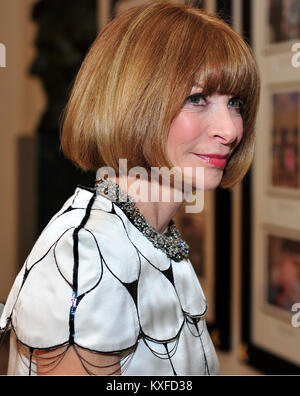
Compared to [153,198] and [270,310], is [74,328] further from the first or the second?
[270,310]

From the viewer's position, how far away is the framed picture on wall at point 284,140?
163cm

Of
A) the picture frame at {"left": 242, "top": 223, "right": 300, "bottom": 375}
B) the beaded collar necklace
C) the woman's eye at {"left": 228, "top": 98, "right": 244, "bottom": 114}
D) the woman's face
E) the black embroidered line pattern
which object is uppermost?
the woman's eye at {"left": 228, "top": 98, "right": 244, "bottom": 114}

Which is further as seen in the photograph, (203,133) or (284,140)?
(284,140)

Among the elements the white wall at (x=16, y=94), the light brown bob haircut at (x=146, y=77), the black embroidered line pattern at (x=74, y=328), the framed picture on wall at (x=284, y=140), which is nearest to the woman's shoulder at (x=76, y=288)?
the black embroidered line pattern at (x=74, y=328)

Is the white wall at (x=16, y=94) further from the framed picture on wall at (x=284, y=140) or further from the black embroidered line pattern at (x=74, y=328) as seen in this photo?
the black embroidered line pattern at (x=74, y=328)

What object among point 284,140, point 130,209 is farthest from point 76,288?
point 284,140

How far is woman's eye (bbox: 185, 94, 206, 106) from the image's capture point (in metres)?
0.79

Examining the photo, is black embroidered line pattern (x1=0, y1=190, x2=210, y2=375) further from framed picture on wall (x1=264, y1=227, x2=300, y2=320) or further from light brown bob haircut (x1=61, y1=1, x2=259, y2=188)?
framed picture on wall (x1=264, y1=227, x2=300, y2=320)

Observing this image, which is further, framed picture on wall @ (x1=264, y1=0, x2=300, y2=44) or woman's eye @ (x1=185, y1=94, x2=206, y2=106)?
framed picture on wall @ (x1=264, y1=0, x2=300, y2=44)

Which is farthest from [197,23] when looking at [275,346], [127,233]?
[275,346]

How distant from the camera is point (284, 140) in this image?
167 cm

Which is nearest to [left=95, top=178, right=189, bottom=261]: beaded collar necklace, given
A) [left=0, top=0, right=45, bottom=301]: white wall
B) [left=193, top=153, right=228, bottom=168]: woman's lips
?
[left=193, top=153, right=228, bottom=168]: woman's lips

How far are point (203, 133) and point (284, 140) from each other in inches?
36.5
